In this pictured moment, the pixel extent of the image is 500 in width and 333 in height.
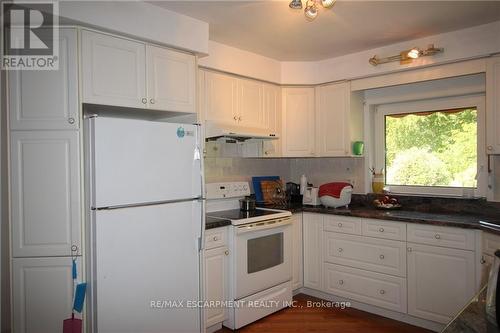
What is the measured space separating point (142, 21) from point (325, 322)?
281 cm

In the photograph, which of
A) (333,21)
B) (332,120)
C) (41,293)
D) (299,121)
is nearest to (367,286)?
(332,120)

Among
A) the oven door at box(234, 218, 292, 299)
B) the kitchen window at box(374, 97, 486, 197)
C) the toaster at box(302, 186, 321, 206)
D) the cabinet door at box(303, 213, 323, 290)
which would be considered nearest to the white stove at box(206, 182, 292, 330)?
the oven door at box(234, 218, 292, 299)

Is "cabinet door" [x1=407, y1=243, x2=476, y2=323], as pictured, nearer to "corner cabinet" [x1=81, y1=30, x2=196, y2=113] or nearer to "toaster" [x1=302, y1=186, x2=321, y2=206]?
"toaster" [x1=302, y1=186, x2=321, y2=206]

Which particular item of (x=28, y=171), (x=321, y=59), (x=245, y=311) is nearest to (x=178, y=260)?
(x=245, y=311)

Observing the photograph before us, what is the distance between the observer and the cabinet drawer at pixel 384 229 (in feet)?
9.79

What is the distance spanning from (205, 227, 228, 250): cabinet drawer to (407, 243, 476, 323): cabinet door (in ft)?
5.09

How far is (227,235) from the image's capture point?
2920 mm

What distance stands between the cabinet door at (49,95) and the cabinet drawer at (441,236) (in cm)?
267

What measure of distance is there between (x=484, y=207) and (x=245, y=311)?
228 centimetres

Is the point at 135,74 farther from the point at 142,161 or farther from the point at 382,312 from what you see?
the point at 382,312

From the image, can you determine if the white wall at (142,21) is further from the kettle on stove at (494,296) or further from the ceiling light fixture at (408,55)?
the kettle on stove at (494,296)

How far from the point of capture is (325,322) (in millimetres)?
3045

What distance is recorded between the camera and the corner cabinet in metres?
2.25

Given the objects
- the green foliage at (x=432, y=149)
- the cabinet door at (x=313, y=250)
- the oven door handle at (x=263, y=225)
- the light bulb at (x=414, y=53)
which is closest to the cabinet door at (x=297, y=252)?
the cabinet door at (x=313, y=250)
